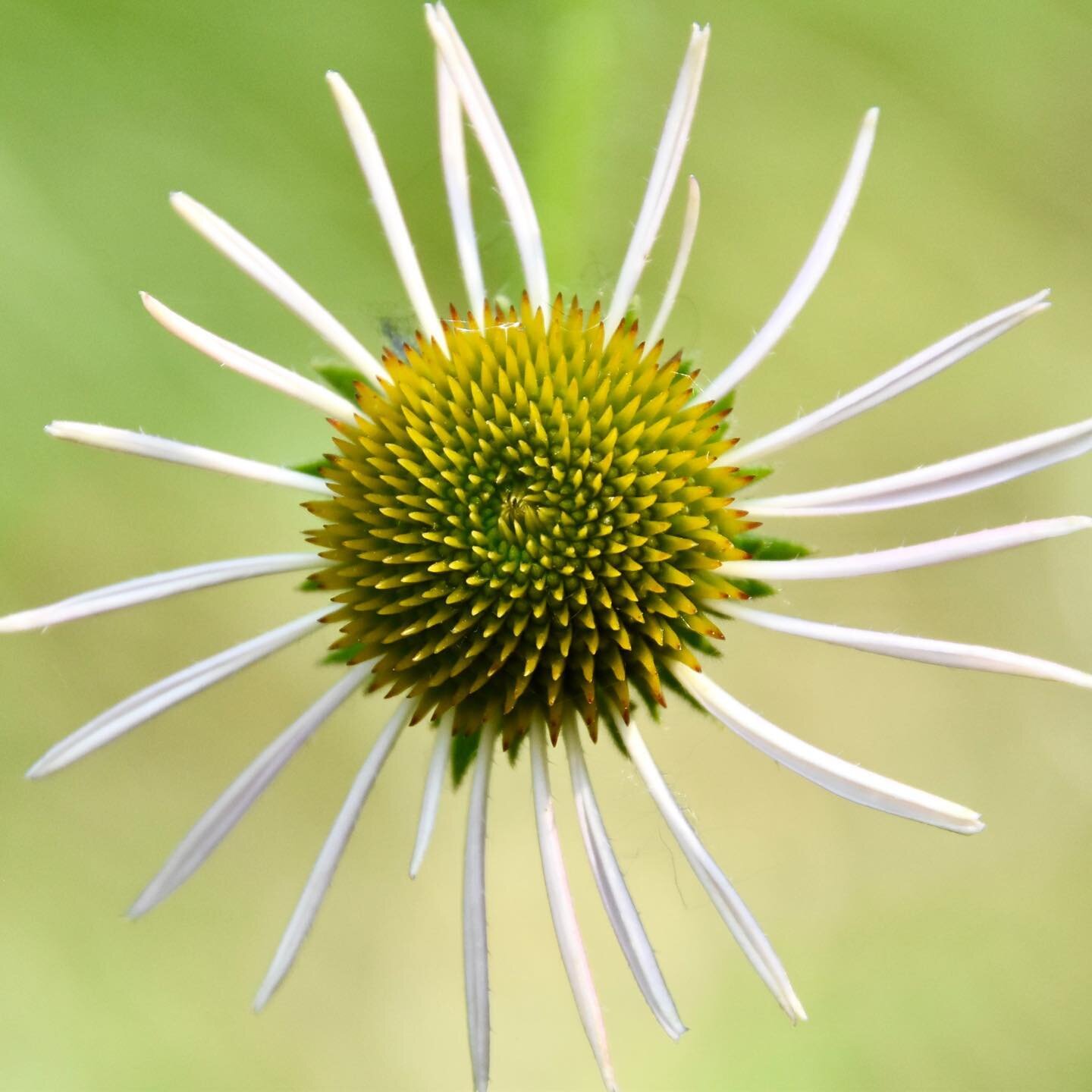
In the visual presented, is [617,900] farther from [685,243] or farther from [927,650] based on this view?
[685,243]

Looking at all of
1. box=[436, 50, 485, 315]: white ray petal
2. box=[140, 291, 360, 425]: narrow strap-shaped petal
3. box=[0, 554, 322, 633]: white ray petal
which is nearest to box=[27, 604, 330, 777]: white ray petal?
box=[0, 554, 322, 633]: white ray petal

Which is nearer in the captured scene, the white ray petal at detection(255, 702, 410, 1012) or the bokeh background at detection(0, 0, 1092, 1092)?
the white ray petal at detection(255, 702, 410, 1012)

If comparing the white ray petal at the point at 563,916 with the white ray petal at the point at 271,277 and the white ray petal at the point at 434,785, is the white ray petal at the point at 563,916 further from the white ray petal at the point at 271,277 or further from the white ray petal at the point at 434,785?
the white ray petal at the point at 271,277

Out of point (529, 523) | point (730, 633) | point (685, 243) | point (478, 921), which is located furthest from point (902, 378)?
point (730, 633)

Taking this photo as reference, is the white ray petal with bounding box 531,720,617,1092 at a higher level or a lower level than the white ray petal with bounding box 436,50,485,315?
lower

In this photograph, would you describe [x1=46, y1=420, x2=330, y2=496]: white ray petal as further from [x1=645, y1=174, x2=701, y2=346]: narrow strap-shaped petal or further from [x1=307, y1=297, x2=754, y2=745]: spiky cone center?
[x1=645, y1=174, x2=701, y2=346]: narrow strap-shaped petal

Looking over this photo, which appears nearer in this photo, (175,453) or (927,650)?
(927,650)
